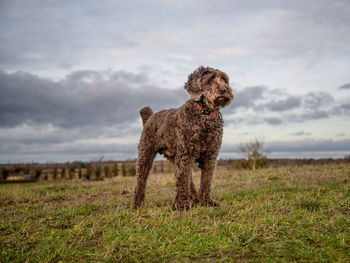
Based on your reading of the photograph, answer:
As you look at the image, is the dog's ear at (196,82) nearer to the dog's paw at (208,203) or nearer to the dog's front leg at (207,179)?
the dog's front leg at (207,179)

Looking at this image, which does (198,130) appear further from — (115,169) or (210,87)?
(115,169)

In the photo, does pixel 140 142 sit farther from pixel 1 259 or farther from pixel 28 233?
pixel 1 259

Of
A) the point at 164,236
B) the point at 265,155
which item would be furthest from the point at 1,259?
the point at 265,155

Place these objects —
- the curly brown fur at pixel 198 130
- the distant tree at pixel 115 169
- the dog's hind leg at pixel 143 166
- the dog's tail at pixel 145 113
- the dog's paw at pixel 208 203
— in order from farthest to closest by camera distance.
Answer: the distant tree at pixel 115 169 → the dog's tail at pixel 145 113 → the dog's hind leg at pixel 143 166 → the dog's paw at pixel 208 203 → the curly brown fur at pixel 198 130

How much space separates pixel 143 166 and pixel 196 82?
2.52 metres

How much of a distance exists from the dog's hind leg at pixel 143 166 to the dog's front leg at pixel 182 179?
3.85ft

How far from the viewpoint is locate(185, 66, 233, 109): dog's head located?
5.62 metres

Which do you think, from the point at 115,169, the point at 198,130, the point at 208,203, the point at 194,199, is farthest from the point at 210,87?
the point at 115,169

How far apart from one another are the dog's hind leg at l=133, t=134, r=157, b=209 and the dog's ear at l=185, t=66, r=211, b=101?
1.76m

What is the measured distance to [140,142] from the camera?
718 cm

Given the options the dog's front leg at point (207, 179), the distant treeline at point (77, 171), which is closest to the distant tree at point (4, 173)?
the distant treeline at point (77, 171)

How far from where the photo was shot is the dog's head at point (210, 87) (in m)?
5.62

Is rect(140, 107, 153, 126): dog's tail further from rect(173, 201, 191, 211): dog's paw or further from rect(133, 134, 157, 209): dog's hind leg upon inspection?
rect(173, 201, 191, 211): dog's paw

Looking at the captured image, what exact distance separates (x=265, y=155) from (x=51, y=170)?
21.2 m
